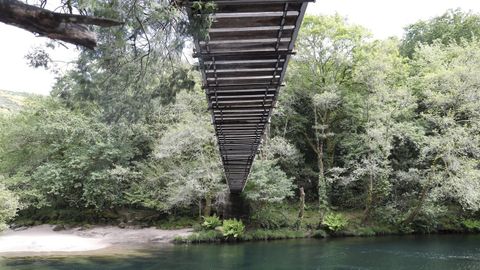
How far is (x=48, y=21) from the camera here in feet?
4.71

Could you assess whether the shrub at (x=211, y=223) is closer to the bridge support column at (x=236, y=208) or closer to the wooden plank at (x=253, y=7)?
the bridge support column at (x=236, y=208)

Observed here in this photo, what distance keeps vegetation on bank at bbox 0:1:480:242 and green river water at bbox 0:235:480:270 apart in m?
1.47

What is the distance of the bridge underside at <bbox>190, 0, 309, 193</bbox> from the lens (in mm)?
2232

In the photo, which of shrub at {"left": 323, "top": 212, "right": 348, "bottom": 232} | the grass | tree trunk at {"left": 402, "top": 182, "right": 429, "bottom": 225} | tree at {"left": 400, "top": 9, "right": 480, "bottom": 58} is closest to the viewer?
the grass

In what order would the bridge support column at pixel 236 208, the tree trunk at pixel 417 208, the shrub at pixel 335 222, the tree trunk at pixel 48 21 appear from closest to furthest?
the tree trunk at pixel 48 21 → the tree trunk at pixel 417 208 → the shrub at pixel 335 222 → the bridge support column at pixel 236 208

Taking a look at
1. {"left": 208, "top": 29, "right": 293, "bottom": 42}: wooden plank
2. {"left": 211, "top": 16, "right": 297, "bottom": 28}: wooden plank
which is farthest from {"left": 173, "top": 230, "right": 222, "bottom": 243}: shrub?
{"left": 211, "top": 16, "right": 297, "bottom": 28}: wooden plank

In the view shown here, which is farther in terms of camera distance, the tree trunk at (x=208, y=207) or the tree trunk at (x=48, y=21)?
the tree trunk at (x=208, y=207)

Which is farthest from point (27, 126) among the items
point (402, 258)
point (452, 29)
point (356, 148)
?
point (452, 29)

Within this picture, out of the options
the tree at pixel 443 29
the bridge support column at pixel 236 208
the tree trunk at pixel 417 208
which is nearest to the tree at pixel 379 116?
the tree trunk at pixel 417 208

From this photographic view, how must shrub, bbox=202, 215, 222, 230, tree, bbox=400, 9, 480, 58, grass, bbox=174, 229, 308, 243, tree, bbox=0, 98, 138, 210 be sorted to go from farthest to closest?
1. tree, bbox=400, 9, 480, 58
2. tree, bbox=0, 98, 138, 210
3. shrub, bbox=202, 215, 222, 230
4. grass, bbox=174, 229, 308, 243

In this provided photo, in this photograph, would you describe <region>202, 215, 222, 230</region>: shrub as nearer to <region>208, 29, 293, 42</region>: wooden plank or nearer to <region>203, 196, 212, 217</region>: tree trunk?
<region>203, 196, 212, 217</region>: tree trunk

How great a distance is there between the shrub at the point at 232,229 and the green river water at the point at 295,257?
1.78 feet

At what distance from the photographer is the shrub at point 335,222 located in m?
14.2

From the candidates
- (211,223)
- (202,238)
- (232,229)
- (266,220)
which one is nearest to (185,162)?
(211,223)
